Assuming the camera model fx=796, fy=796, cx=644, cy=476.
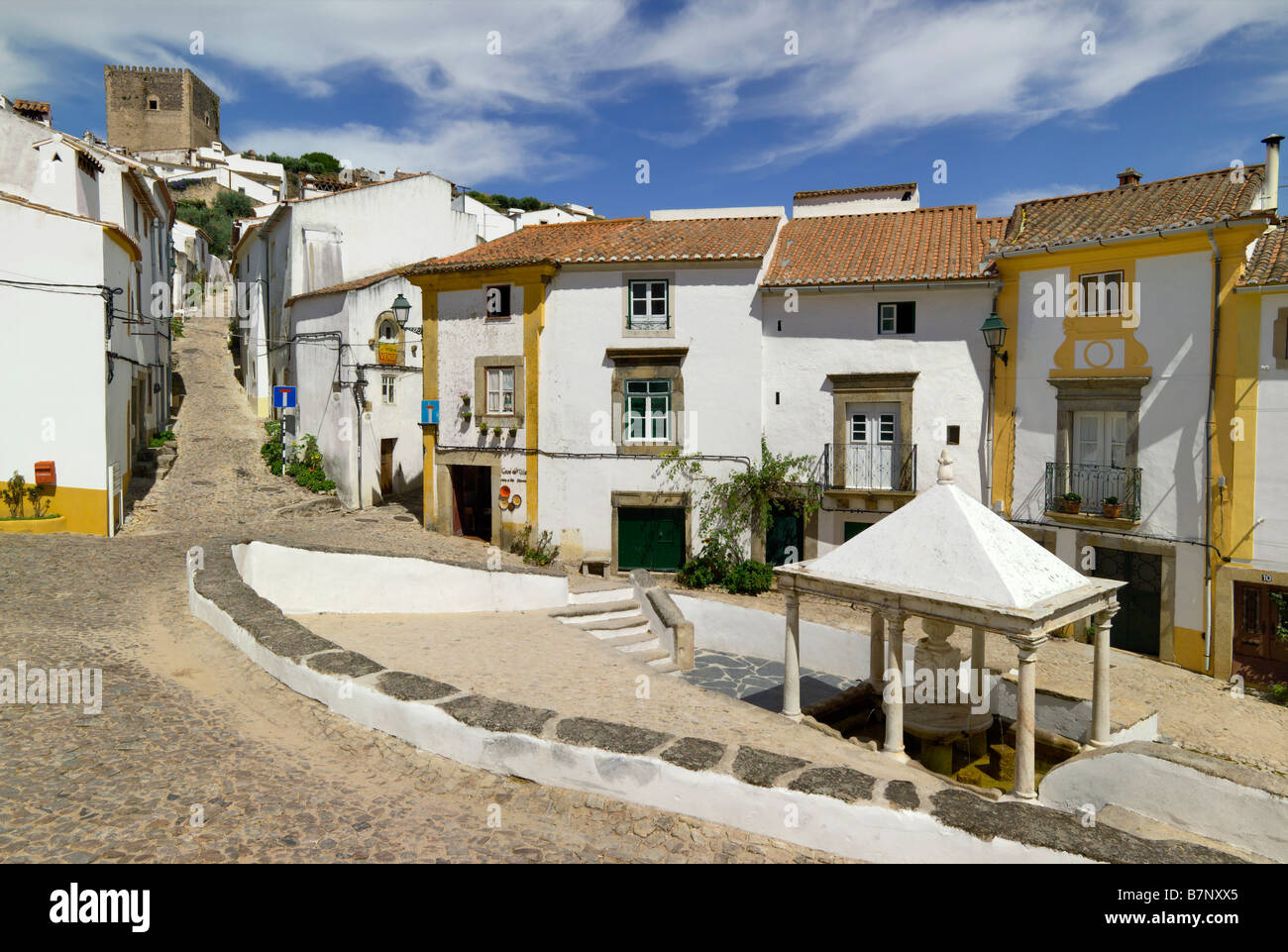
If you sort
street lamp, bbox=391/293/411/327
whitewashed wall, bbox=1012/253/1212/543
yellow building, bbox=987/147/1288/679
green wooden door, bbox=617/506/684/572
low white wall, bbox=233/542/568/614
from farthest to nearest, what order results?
street lamp, bbox=391/293/411/327 < green wooden door, bbox=617/506/684/572 < whitewashed wall, bbox=1012/253/1212/543 < yellow building, bbox=987/147/1288/679 < low white wall, bbox=233/542/568/614

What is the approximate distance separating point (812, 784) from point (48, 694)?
7.33m

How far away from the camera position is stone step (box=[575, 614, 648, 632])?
14.8 metres

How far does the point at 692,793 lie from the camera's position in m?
5.63

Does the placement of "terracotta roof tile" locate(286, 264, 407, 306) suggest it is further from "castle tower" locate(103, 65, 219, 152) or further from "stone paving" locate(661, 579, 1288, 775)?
"castle tower" locate(103, 65, 219, 152)

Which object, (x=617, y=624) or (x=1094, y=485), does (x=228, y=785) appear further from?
(x=1094, y=485)

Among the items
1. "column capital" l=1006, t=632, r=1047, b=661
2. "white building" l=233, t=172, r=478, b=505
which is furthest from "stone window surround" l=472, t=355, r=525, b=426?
"column capital" l=1006, t=632, r=1047, b=661

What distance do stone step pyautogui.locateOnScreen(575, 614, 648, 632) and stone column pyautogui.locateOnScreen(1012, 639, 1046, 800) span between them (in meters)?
7.92

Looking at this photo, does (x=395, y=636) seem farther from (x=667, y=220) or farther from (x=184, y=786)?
(x=667, y=220)

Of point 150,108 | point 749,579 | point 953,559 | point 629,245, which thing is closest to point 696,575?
point 749,579

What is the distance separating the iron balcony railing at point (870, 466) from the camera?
753 inches

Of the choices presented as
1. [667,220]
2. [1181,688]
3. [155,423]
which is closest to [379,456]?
[155,423]

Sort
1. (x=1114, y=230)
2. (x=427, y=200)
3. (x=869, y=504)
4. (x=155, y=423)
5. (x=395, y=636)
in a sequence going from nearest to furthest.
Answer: (x=395, y=636) < (x=1114, y=230) < (x=869, y=504) < (x=155, y=423) < (x=427, y=200)

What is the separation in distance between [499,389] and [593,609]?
866 cm

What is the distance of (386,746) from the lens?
677 cm
